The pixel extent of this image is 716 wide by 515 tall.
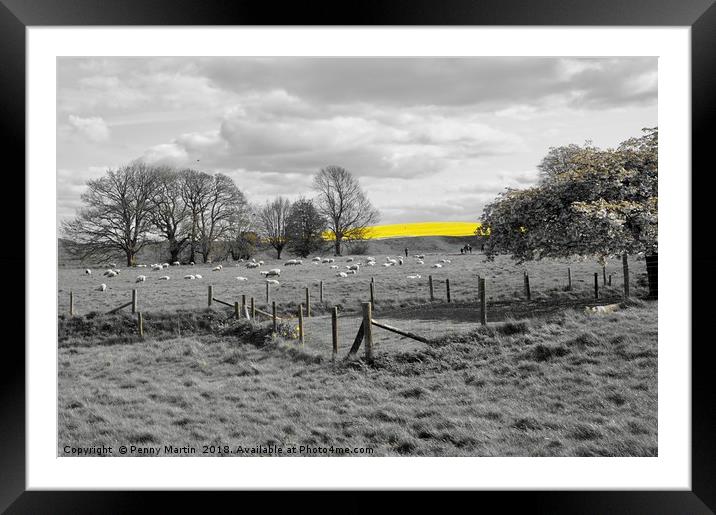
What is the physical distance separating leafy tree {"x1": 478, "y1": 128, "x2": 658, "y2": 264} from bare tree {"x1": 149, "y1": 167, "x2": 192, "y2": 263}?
6.22 m

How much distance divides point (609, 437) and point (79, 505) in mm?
4836

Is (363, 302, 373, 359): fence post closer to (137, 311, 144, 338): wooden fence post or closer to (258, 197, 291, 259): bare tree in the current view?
(258, 197, 291, 259): bare tree

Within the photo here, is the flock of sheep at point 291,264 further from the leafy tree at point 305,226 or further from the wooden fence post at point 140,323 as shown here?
the leafy tree at point 305,226

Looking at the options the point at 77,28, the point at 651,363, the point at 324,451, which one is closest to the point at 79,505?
the point at 324,451

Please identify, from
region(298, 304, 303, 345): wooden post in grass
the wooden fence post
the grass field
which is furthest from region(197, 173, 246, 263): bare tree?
the grass field

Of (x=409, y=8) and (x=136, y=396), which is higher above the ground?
(x=409, y=8)

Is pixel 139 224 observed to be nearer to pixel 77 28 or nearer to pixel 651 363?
pixel 77 28

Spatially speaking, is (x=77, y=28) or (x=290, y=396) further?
(x=290, y=396)

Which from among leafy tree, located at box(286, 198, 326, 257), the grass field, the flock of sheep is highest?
leafy tree, located at box(286, 198, 326, 257)

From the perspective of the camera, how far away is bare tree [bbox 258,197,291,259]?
7982 mm

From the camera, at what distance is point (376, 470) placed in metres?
4.12
